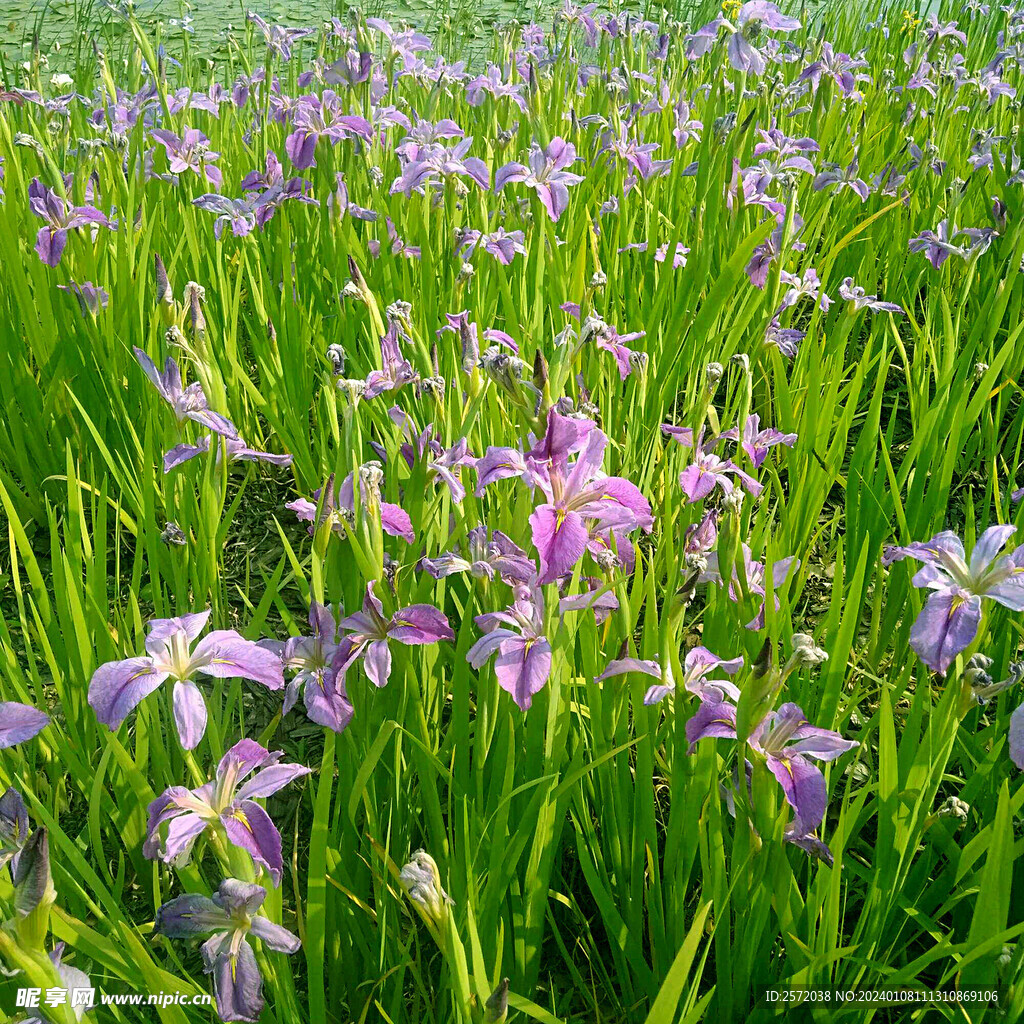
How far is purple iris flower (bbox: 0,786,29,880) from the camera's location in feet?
2.68

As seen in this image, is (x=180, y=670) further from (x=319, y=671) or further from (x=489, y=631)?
(x=489, y=631)

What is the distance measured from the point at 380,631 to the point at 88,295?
4.86 ft

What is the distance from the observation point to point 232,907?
865 millimetres

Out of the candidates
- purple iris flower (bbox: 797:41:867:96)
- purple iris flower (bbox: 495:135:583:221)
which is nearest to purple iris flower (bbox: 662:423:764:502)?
purple iris flower (bbox: 495:135:583:221)

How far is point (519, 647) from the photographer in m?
1.09

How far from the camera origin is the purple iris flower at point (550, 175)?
2250mm

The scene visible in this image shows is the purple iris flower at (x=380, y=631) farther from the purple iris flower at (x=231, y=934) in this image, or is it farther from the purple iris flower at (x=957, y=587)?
the purple iris flower at (x=957, y=587)

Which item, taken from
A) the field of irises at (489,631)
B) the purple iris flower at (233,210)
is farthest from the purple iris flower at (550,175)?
the purple iris flower at (233,210)

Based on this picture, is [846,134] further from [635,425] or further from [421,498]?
[421,498]

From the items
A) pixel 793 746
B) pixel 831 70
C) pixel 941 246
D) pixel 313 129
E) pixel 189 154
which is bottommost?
pixel 793 746

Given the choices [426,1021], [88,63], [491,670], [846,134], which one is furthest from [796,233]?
[88,63]

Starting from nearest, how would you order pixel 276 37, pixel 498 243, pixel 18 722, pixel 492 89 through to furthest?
pixel 18 722 → pixel 498 243 → pixel 492 89 → pixel 276 37

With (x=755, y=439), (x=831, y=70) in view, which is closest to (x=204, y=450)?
(x=755, y=439)

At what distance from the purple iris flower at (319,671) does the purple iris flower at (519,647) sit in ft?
0.56
